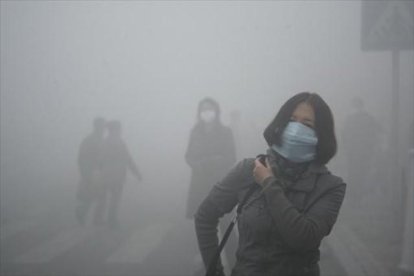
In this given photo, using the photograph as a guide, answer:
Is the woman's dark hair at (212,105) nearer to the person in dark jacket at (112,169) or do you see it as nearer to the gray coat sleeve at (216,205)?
the person in dark jacket at (112,169)

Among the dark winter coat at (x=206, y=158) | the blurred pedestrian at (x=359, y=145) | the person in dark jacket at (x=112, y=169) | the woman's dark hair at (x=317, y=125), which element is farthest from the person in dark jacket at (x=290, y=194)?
the blurred pedestrian at (x=359, y=145)

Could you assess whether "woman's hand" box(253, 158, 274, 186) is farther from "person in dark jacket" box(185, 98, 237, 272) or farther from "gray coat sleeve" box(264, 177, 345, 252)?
"person in dark jacket" box(185, 98, 237, 272)

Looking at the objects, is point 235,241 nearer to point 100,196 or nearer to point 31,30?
point 100,196

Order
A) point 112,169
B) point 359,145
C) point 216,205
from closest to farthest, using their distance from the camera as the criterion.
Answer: point 216,205 → point 112,169 → point 359,145

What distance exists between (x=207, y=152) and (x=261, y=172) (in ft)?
13.6

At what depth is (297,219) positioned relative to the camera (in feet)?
7.04

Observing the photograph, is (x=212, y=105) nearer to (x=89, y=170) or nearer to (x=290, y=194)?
(x=89, y=170)

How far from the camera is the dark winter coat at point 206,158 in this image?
631cm

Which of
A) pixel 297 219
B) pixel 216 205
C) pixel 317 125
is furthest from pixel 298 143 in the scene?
pixel 216 205

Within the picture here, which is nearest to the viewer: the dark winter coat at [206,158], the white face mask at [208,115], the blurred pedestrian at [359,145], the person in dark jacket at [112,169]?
the dark winter coat at [206,158]

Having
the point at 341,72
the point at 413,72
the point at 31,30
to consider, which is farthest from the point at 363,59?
the point at 31,30

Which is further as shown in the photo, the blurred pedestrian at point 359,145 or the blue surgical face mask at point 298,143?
the blurred pedestrian at point 359,145

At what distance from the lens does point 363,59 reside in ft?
101

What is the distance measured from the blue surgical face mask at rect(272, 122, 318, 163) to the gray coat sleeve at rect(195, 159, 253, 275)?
19 cm
